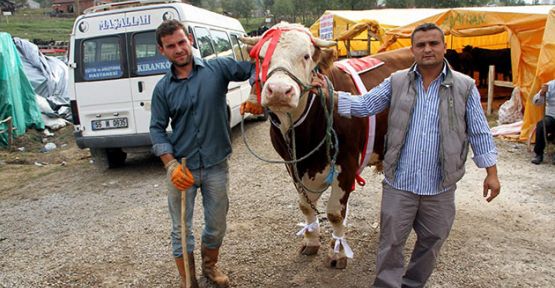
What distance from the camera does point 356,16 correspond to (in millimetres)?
16453

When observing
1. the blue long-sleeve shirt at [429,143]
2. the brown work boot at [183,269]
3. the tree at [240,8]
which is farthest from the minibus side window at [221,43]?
the tree at [240,8]

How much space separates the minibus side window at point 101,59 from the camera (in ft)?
21.1

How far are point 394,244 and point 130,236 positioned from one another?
2868 mm

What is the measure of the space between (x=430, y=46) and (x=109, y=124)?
539 centimetres

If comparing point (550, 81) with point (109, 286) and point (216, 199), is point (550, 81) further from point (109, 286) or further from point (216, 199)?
point (109, 286)

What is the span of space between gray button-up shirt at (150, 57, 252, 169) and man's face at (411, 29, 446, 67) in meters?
1.15

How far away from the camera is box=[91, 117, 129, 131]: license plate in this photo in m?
6.48

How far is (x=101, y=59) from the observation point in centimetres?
647

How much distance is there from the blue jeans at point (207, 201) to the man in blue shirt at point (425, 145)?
0.98 metres

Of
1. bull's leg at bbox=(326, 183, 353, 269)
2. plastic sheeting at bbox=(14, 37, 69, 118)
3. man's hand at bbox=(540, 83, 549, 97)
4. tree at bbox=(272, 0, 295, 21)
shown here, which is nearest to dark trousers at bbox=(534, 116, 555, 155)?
man's hand at bbox=(540, 83, 549, 97)

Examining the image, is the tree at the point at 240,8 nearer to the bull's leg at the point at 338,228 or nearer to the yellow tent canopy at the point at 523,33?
the yellow tent canopy at the point at 523,33

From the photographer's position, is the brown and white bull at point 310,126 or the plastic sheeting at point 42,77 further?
the plastic sheeting at point 42,77

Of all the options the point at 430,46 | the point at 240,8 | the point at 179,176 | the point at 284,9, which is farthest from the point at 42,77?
the point at 240,8

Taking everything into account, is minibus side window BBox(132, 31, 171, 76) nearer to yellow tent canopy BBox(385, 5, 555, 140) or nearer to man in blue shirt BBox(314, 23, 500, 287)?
man in blue shirt BBox(314, 23, 500, 287)
